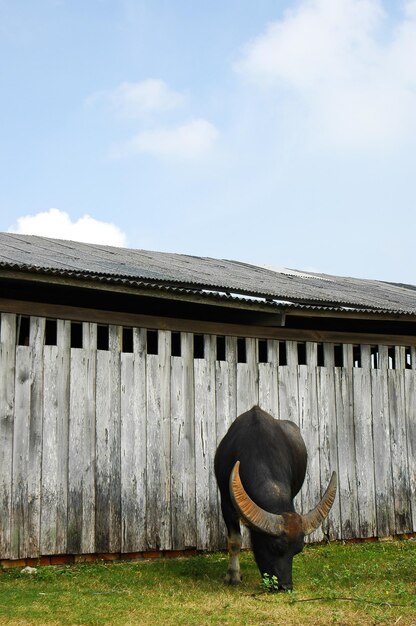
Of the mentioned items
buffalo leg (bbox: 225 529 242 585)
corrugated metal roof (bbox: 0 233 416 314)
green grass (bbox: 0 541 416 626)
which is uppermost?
corrugated metal roof (bbox: 0 233 416 314)

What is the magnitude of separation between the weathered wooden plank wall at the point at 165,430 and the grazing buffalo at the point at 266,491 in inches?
48.0

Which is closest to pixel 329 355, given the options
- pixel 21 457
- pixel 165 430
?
pixel 165 430

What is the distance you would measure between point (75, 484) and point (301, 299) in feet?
13.3

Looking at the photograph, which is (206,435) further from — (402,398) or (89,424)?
(402,398)

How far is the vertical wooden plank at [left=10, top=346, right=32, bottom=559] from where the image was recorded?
30.6 ft

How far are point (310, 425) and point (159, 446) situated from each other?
8.30ft

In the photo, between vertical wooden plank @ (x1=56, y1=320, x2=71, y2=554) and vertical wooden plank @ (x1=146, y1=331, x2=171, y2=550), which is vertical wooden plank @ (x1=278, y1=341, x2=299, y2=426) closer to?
vertical wooden plank @ (x1=146, y1=331, x2=171, y2=550)

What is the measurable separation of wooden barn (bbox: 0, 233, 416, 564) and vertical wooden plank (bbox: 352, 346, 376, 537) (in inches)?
0.9

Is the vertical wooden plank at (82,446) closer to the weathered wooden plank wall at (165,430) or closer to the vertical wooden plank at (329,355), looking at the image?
the weathered wooden plank wall at (165,430)

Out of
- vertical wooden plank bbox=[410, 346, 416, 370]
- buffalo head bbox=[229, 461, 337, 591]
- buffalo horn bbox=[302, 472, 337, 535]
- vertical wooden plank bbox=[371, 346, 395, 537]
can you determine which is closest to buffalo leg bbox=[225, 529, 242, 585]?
buffalo head bbox=[229, 461, 337, 591]

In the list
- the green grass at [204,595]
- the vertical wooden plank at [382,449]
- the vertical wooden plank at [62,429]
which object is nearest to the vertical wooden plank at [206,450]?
the green grass at [204,595]

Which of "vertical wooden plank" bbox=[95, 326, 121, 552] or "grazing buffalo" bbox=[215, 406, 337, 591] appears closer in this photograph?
"grazing buffalo" bbox=[215, 406, 337, 591]

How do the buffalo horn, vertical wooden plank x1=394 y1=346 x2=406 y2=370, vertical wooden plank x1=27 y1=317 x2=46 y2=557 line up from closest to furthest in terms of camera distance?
the buffalo horn, vertical wooden plank x1=27 y1=317 x2=46 y2=557, vertical wooden plank x1=394 y1=346 x2=406 y2=370

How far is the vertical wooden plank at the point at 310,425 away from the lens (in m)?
11.8
